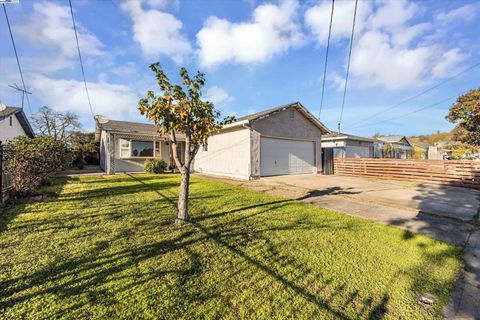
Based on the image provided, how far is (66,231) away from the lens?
399cm

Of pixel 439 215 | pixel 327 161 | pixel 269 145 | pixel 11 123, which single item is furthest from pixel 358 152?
pixel 11 123

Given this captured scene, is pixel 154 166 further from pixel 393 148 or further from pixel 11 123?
pixel 393 148

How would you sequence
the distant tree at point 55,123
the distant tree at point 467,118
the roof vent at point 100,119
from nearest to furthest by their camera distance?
1. the roof vent at point 100,119
2. the distant tree at point 467,118
3. the distant tree at point 55,123

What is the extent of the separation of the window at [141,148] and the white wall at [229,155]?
3.83 m

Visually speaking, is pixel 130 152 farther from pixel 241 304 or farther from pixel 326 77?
pixel 241 304

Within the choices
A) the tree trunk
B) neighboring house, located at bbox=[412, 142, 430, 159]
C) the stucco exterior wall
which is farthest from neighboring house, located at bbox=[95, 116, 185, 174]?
neighboring house, located at bbox=[412, 142, 430, 159]

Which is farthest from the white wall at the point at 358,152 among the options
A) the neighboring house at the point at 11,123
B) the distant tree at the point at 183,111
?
the neighboring house at the point at 11,123

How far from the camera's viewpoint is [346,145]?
20.6 metres

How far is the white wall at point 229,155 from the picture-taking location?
12.0 meters

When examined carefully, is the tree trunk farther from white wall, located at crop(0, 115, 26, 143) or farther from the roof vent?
the roof vent

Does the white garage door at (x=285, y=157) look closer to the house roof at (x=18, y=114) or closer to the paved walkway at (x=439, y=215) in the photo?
the paved walkway at (x=439, y=215)

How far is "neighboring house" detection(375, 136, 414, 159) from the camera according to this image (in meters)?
26.3

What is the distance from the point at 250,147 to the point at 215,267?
29.7 feet

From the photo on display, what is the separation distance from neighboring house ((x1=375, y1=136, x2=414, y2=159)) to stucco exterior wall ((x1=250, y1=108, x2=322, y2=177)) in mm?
14156
